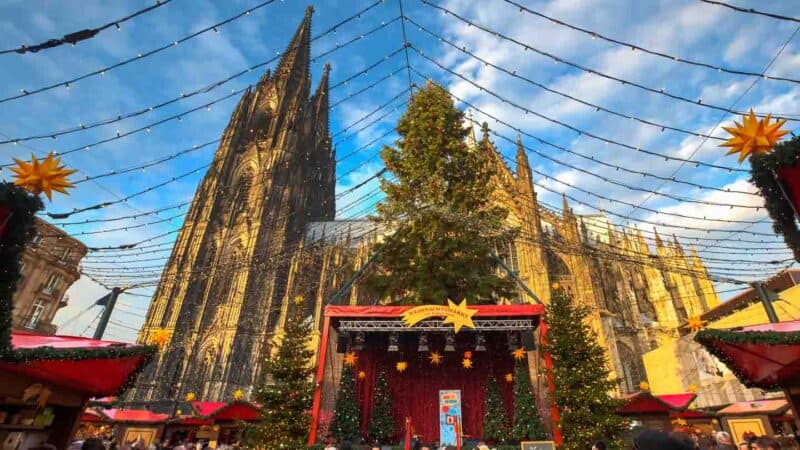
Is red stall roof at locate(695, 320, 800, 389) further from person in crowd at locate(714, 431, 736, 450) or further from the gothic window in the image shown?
the gothic window

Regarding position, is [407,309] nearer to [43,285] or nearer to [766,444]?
[766,444]

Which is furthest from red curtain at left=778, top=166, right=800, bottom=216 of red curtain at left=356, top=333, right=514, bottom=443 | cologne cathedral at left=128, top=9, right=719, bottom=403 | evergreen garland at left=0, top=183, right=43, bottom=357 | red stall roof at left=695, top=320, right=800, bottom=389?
cologne cathedral at left=128, top=9, right=719, bottom=403

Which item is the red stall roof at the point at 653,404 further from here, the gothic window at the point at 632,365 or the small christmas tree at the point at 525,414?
the gothic window at the point at 632,365

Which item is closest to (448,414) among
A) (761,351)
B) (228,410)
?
(761,351)

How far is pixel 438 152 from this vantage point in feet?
45.2

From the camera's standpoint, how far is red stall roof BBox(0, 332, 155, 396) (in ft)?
15.3

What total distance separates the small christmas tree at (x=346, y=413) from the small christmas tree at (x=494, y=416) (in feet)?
10.7

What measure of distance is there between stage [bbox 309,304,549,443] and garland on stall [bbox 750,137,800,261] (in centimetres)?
491

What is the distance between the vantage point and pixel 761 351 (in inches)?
195

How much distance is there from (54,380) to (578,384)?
9264 millimetres

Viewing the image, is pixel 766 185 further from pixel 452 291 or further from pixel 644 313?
pixel 644 313

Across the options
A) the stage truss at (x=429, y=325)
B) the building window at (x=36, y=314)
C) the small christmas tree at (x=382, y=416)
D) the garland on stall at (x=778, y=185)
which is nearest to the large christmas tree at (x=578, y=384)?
the stage truss at (x=429, y=325)

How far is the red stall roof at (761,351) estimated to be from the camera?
4.71 meters

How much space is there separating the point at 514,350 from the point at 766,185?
6.46 m
